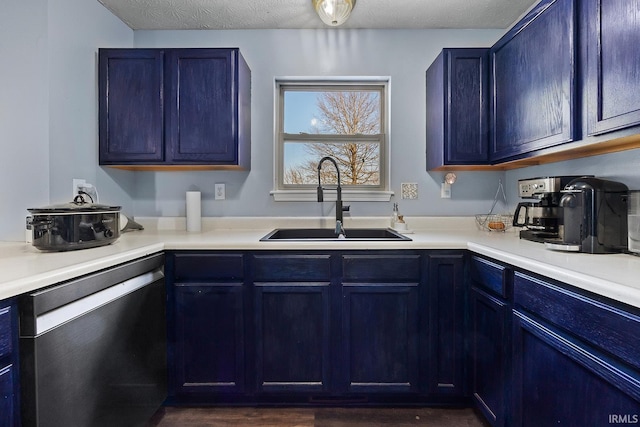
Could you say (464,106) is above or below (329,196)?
above

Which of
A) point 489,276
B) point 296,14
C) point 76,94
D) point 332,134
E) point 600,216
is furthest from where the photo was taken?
point 332,134

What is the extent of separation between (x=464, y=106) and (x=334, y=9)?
3.12 feet

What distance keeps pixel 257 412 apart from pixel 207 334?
49 centimetres

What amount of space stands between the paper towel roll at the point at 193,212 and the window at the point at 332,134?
58 cm

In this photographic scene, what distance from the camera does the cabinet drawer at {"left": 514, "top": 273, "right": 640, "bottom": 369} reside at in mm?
820

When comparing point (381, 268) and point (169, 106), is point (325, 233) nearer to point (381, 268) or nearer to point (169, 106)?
point (381, 268)

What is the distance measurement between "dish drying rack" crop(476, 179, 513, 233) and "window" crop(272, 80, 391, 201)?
698 millimetres

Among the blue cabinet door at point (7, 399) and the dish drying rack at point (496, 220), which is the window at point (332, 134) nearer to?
the dish drying rack at point (496, 220)

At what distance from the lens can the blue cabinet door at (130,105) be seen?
6.66 feet

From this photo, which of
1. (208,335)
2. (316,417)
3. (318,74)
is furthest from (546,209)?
(208,335)

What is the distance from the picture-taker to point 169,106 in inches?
80.3

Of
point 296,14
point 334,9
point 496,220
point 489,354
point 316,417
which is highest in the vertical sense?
point 296,14

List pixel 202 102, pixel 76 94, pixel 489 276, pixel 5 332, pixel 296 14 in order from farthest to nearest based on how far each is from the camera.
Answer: pixel 296 14 < pixel 202 102 < pixel 76 94 < pixel 489 276 < pixel 5 332

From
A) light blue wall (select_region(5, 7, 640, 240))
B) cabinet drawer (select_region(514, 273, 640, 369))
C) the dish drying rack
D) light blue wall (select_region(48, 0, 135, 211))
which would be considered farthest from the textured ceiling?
cabinet drawer (select_region(514, 273, 640, 369))
